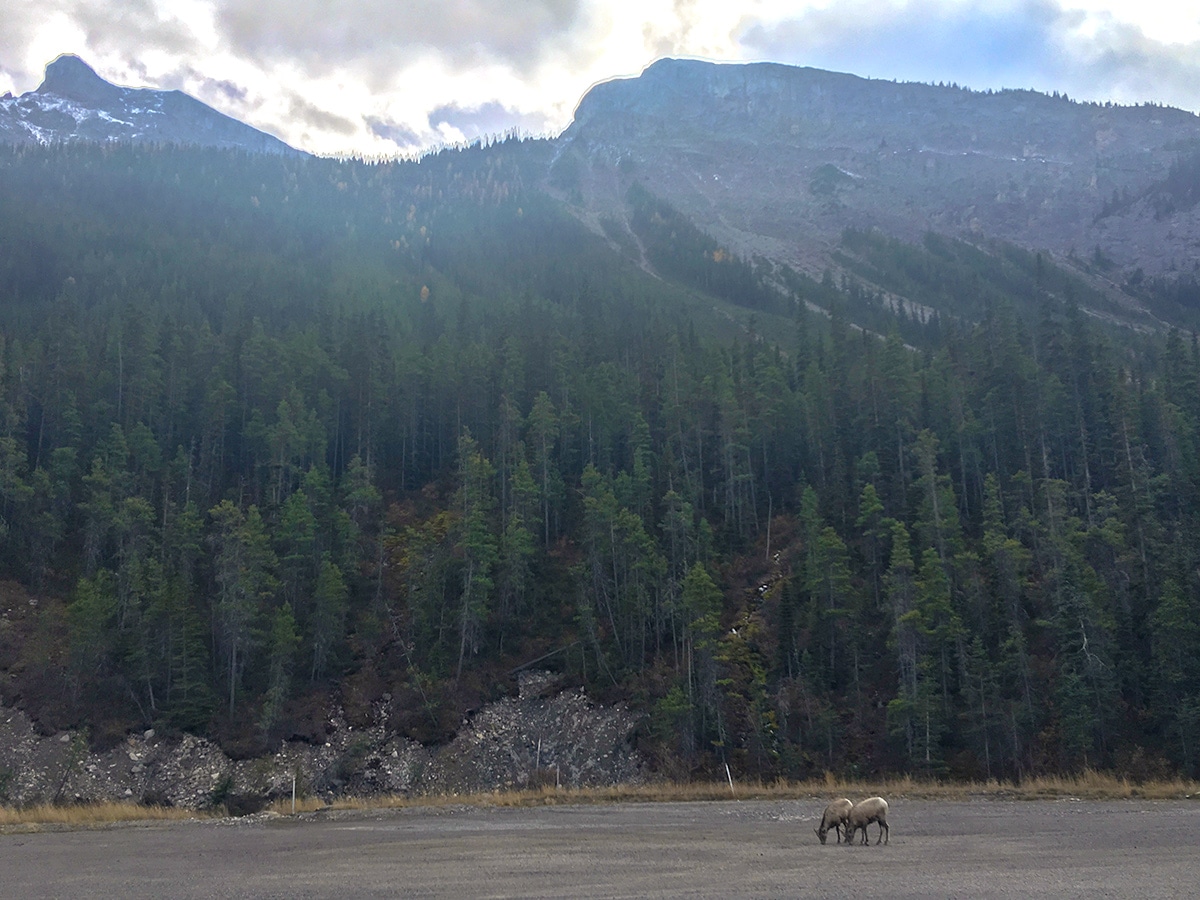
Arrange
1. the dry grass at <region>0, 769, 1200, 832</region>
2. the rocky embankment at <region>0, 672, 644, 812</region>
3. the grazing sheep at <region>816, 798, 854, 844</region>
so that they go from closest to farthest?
the grazing sheep at <region>816, 798, 854, 844</region> → the dry grass at <region>0, 769, 1200, 832</region> → the rocky embankment at <region>0, 672, 644, 812</region>

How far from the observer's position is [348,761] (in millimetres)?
45062

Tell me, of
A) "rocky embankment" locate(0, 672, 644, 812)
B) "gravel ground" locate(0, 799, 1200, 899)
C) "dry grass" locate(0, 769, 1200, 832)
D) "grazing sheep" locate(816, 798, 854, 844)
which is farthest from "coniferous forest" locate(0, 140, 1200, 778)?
"grazing sheep" locate(816, 798, 854, 844)

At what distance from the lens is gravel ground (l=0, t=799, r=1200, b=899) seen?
1326 cm

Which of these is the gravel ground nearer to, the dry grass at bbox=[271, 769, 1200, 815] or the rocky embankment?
the dry grass at bbox=[271, 769, 1200, 815]

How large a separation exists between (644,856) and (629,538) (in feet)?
125

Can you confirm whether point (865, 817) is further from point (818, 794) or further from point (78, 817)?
point (78, 817)

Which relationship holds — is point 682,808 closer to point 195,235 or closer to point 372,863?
point 372,863

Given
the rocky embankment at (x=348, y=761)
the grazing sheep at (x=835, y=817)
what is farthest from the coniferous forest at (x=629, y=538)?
the grazing sheep at (x=835, y=817)

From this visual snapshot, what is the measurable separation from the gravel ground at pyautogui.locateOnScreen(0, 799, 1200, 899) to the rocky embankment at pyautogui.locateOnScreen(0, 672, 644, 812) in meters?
22.3

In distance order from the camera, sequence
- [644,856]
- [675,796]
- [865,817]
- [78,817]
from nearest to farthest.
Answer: [644,856], [865,817], [78,817], [675,796]

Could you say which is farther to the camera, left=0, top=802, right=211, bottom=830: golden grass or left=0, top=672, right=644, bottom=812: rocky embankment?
left=0, top=672, right=644, bottom=812: rocky embankment

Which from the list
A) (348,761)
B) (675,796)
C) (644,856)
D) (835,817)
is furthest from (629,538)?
(644,856)

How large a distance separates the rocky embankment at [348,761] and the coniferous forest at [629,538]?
5.23ft

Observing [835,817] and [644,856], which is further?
[835,817]
